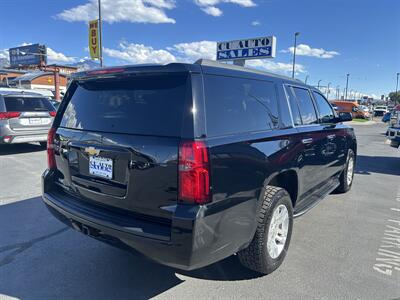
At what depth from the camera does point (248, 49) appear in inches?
777

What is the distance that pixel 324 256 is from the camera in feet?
11.5

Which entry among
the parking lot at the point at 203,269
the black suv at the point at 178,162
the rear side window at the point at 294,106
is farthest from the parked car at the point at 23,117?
the rear side window at the point at 294,106

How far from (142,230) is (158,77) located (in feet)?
3.79

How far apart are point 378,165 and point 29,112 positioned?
31.6 feet

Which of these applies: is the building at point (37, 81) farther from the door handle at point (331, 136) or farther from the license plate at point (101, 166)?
the license plate at point (101, 166)

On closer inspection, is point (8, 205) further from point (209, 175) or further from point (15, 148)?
point (15, 148)

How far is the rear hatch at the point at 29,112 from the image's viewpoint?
834 centimetres

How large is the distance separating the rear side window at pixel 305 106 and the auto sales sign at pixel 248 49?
15.6 m

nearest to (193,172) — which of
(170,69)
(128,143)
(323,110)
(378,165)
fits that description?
(128,143)

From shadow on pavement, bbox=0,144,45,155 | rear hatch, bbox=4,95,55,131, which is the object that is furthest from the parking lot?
shadow on pavement, bbox=0,144,45,155

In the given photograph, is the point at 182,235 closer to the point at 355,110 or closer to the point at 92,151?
the point at 92,151

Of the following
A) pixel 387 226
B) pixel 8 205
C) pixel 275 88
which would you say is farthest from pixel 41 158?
pixel 387 226

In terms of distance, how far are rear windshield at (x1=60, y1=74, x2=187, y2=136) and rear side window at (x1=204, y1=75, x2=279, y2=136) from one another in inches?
9.7

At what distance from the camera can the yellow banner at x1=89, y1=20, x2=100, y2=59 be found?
61.1 ft
